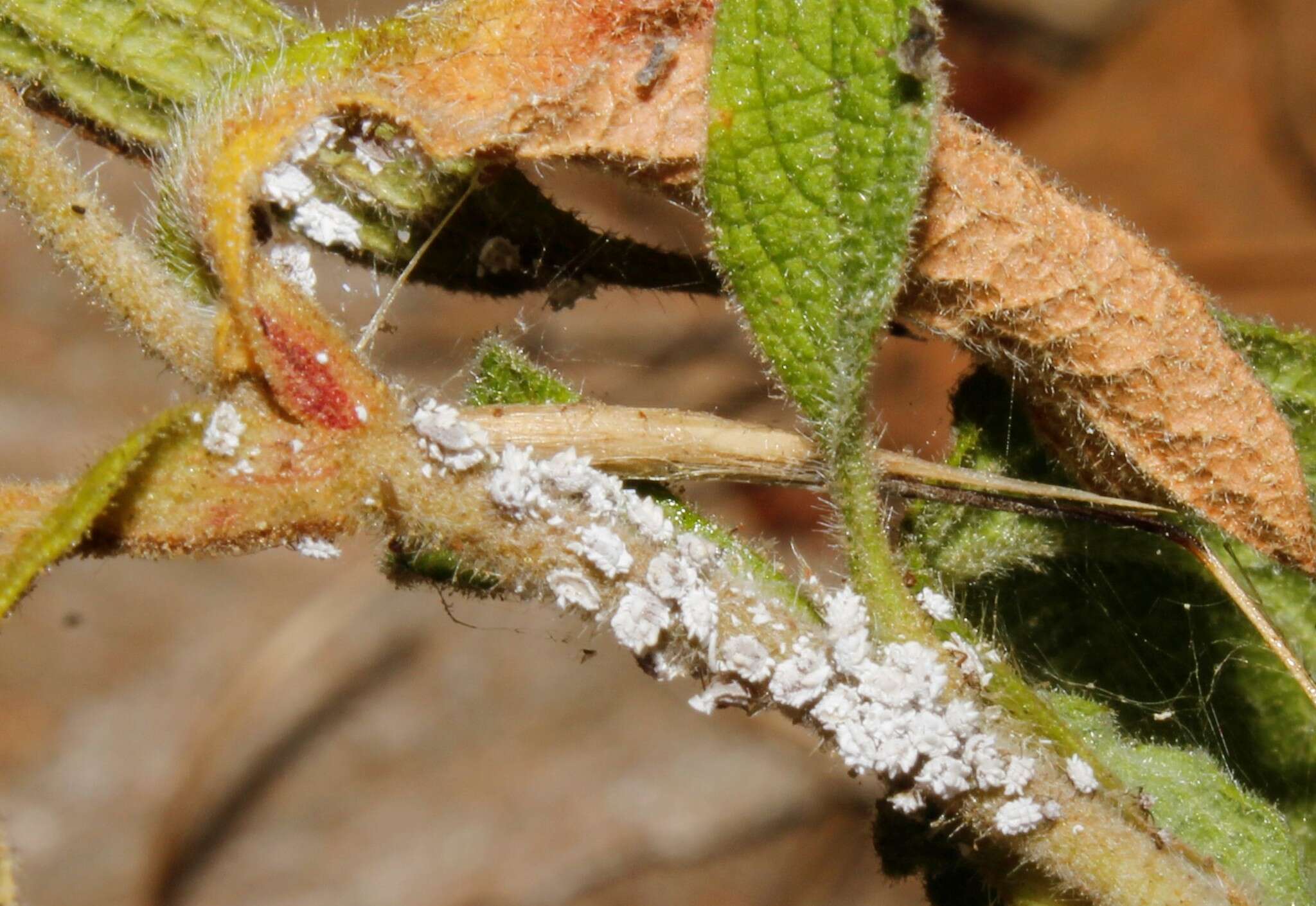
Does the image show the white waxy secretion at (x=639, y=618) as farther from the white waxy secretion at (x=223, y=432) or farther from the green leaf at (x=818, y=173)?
the white waxy secretion at (x=223, y=432)

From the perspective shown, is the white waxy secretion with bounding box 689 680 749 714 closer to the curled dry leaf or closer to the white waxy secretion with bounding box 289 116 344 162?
the curled dry leaf

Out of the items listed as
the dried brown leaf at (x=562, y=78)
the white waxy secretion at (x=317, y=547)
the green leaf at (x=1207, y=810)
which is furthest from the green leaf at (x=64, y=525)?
the green leaf at (x=1207, y=810)

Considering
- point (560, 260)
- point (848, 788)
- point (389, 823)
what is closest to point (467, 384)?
point (560, 260)

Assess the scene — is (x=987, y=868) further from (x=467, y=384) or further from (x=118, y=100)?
(x=118, y=100)

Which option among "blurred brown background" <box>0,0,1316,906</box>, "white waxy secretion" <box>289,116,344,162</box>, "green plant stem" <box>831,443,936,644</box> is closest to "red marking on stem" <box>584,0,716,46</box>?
"white waxy secretion" <box>289,116,344,162</box>

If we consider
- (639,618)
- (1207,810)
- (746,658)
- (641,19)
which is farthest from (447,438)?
(1207,810)
